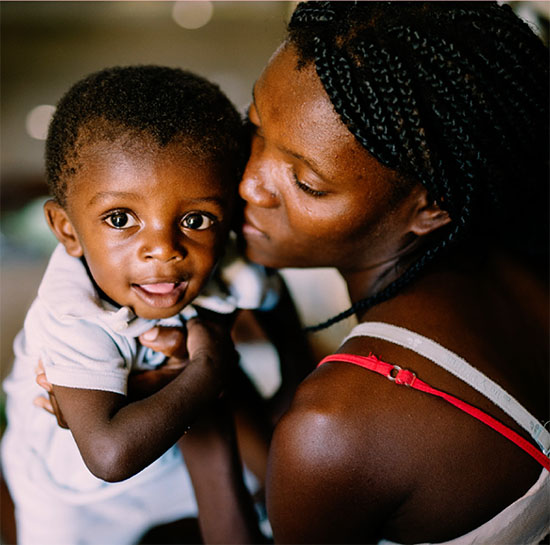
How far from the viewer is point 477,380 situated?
0.95 metres

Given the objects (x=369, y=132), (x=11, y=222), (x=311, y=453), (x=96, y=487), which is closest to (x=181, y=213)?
(x=369, y=132)

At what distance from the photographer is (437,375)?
0.95 meters

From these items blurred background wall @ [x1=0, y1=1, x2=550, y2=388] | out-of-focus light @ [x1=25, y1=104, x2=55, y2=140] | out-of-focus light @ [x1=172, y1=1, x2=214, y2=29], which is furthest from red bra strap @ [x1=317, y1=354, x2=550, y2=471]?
out-of-focus light @ [x1=25, y1=104, x2=55, y2=140]

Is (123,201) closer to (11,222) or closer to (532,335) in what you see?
(532,335)

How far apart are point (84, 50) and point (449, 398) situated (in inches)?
194

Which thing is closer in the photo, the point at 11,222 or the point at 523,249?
the point at 523,249

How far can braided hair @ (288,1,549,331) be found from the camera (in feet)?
3.06

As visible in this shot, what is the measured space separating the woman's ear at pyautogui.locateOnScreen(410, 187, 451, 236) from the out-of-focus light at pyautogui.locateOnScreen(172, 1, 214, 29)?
3891mm

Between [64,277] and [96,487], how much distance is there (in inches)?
18.7

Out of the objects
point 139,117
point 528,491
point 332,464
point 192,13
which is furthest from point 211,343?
point 192,13

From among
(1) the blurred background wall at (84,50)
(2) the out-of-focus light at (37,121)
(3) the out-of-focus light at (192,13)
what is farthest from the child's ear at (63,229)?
(2) the out-of-focus light at (37,121)

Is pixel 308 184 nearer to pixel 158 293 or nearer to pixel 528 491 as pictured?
pixel 158 293

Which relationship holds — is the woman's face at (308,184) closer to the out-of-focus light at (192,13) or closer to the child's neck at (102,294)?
the child's neck at (102,294)

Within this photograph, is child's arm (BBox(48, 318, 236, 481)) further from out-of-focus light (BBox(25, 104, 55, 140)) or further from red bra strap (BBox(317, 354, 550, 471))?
out-of-focus light (BBox(25, 104, 55, 140))
